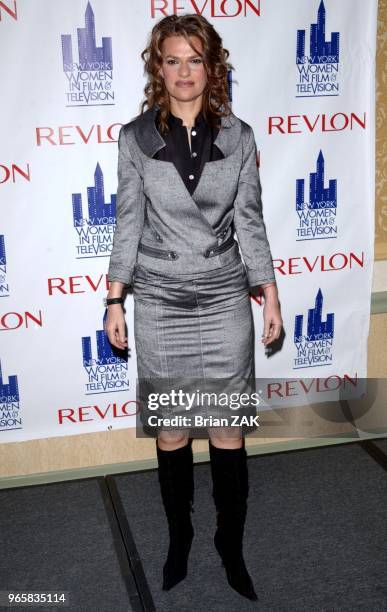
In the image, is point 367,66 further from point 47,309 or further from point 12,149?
point 47,309

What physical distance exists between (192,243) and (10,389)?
126 centimetres

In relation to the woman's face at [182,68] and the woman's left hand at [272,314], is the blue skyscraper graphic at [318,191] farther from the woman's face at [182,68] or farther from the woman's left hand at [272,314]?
Result: the woman's face at [182,68]

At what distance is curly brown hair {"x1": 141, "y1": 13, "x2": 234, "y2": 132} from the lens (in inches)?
84.4

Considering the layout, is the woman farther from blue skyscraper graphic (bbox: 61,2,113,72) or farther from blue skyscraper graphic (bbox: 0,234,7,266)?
blue skyscraper graphic (bbox: 0,234,7,266)

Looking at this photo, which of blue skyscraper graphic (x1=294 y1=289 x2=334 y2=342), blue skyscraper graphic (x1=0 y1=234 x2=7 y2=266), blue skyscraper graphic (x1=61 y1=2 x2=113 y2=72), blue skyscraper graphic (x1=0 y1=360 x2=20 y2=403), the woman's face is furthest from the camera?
blue skyscraper graphic (x1=294 y1=289 x2=334 y2=342)

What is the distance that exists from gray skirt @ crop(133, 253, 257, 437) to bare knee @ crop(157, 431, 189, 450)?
31 mm

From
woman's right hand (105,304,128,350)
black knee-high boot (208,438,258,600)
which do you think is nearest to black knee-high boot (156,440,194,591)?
black knee-high boot (208,438,258,600)

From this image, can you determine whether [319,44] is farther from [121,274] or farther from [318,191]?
[121,274]

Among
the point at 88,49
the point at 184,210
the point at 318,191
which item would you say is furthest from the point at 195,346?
the point at 88,49

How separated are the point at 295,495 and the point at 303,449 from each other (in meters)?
0.46

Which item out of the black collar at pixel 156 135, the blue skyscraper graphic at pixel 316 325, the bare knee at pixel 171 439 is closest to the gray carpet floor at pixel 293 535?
the bare knee at pixel 171 439

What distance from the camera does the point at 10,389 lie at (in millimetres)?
2959

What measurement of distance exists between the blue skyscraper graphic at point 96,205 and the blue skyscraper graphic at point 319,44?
3.34ft

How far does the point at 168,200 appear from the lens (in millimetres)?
2182
